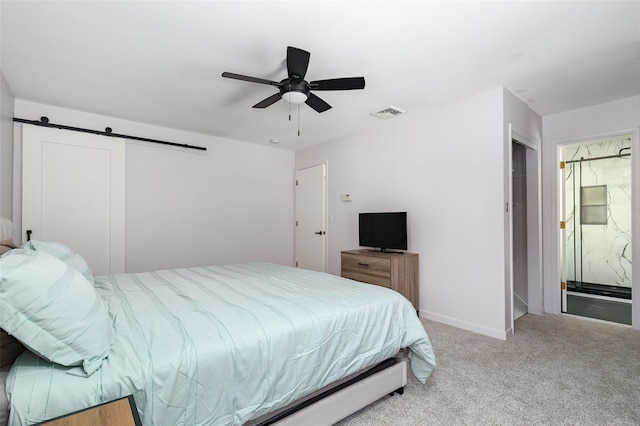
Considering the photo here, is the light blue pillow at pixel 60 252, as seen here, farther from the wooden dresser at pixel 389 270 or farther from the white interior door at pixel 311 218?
the white interior door at pixel 311 218

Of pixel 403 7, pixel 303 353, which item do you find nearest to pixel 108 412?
pixel 303 353

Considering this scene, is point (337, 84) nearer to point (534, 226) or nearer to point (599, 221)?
point (534, 226)

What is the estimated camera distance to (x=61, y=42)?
2.22 meters

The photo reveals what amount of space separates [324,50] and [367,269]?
94.5 inches

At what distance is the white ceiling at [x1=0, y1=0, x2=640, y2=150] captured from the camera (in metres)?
1.89

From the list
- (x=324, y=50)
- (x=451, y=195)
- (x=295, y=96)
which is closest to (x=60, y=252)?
(x=295, y=96)

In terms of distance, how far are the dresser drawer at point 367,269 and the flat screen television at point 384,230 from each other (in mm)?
347

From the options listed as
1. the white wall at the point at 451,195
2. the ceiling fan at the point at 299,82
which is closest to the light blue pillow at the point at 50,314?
the ceiling fan at the point at 299,82

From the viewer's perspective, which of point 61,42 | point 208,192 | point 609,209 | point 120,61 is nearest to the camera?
point 61,42

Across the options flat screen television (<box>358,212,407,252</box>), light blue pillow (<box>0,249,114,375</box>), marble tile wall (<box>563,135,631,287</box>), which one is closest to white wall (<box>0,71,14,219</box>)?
light blue pillow (<box>0,249,114,375</box>)

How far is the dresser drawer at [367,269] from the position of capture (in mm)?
3359

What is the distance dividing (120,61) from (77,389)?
2.52 meters

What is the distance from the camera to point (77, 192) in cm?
352

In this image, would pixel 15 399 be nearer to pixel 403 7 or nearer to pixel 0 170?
pixel 403 7
